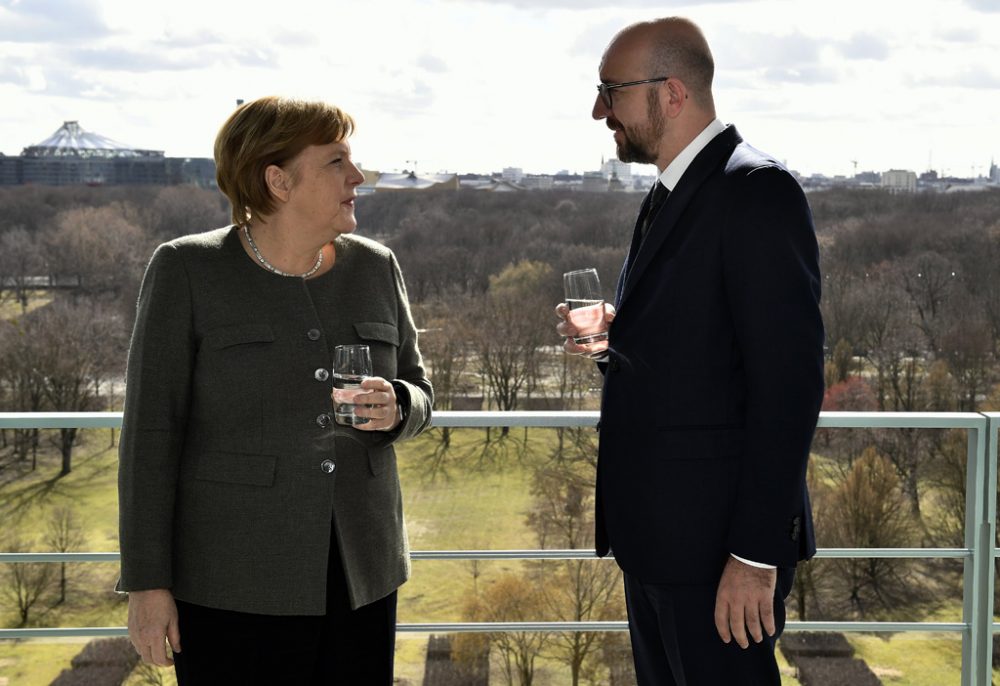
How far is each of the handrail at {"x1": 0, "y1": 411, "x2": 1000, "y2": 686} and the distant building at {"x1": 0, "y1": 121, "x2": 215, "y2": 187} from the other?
58796 mm

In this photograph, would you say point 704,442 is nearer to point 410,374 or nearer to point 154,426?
point 410,374

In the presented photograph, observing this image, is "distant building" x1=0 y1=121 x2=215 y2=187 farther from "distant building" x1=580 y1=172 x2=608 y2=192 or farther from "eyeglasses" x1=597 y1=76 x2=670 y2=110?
"eyeglasses" x1=597 y1=76 x2=670 y2=110

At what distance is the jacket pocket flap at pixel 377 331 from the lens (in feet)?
6.07

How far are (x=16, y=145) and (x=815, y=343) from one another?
70743 millimetres

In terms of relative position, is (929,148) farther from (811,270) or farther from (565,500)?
(811,270)

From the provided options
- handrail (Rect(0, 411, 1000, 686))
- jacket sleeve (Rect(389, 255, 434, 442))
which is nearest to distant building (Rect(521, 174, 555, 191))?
handrail (Rect(0, 411, 1000, 686))

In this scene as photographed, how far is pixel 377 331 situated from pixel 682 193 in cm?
55

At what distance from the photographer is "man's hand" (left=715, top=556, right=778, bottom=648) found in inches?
64.5

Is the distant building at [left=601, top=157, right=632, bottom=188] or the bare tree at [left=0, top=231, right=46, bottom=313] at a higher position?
the distant building at [left=601, top=157, right=632, bottom=188]

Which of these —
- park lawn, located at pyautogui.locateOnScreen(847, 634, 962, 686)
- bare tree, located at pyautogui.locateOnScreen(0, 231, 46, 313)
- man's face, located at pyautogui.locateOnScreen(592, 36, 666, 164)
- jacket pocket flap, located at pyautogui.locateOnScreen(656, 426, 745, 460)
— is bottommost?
park lawn, located at pyautogui.locateOnScreen(847, 634, 962, 686)

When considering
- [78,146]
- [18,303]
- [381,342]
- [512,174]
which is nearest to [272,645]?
Result: [381,342]

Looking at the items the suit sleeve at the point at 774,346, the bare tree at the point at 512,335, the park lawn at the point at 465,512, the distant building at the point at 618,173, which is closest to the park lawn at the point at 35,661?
the park lawn at the point at 465,512

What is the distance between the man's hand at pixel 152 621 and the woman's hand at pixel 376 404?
402mm

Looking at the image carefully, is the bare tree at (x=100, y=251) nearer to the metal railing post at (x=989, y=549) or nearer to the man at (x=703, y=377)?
the metal railing post at (x=989, y=549)
